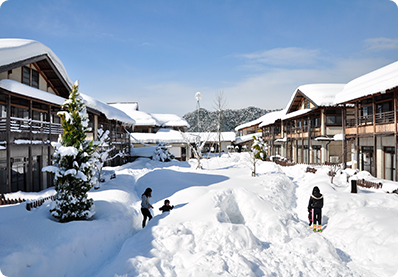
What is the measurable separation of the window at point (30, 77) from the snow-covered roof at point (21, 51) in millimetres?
1402

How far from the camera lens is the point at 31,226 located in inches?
287

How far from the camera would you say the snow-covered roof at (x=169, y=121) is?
4669cm

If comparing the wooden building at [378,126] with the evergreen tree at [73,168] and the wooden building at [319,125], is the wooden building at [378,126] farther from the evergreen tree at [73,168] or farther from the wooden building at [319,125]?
the evergreen tree at [73,168]

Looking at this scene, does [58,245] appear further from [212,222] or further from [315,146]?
[315,146]

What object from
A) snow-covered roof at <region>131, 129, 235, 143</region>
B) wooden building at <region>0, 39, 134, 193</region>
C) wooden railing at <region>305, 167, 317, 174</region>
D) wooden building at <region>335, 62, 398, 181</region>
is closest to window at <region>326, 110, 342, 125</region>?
wooden building at <region>335, 62, 398, 181</region>

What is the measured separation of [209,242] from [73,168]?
5741 millimetres

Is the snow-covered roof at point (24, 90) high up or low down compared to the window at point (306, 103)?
down

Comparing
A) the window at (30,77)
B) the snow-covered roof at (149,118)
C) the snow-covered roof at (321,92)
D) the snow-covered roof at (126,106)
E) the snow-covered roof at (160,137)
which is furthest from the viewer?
the snow-covered roof at (126,106)

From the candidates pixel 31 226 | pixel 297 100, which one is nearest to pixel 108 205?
pixel 31 226

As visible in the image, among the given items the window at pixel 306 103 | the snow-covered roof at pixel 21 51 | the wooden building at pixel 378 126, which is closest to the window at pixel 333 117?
the window at pixel 306 103

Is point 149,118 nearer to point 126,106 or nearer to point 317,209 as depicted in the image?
point 126,106

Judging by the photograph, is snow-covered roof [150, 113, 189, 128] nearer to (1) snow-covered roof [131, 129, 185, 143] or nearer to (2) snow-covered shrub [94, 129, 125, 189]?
(1) snow-covered roof [131, 129, 185, 143]

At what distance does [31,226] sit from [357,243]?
1003 centimetres

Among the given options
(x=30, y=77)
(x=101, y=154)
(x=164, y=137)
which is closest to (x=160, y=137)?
(x=164, y=137)
